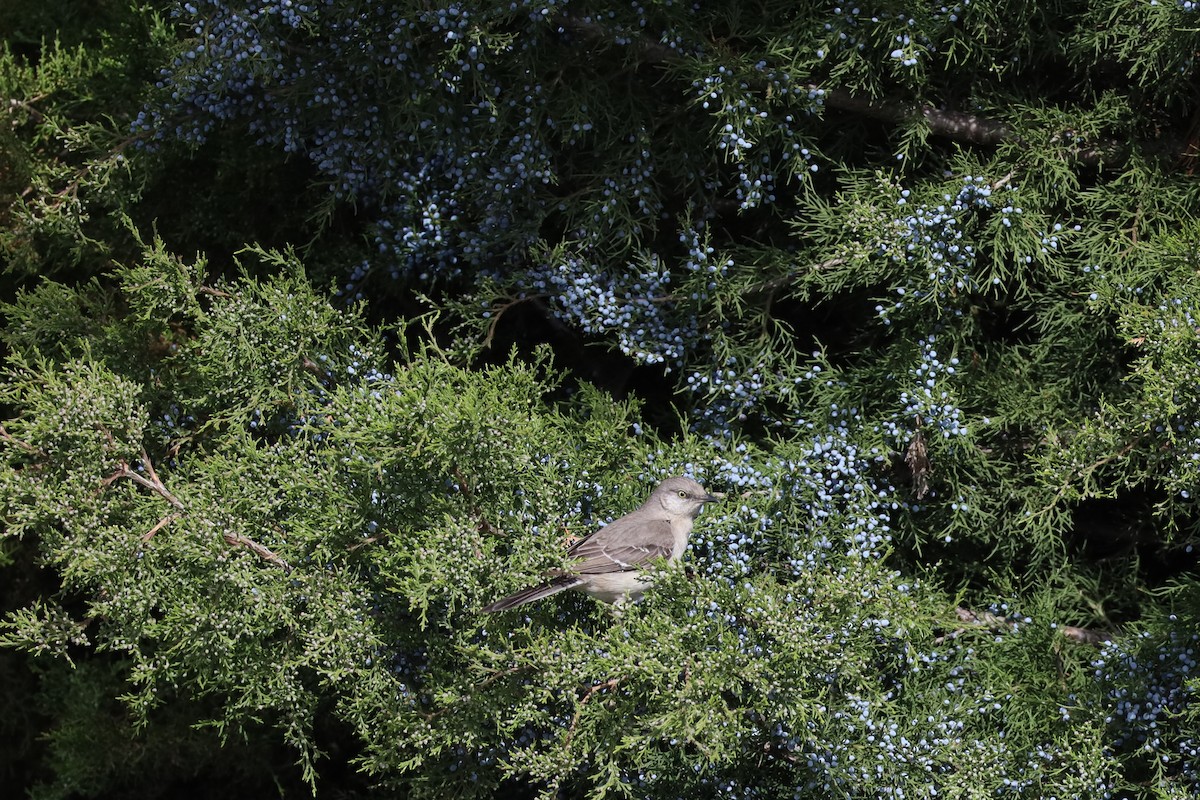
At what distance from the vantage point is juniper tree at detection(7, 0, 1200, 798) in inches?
120

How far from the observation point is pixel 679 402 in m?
4.23

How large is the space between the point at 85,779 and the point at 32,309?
5.91ft

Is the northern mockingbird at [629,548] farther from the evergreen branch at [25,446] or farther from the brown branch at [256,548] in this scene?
the evergreen branch at [25,446]

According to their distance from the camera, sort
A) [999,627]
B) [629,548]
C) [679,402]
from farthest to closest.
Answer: [679,402]
[999,627]
[629,548]

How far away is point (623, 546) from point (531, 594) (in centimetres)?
30

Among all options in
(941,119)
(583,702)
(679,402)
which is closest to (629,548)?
(583,702)

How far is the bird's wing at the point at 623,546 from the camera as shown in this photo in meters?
3.06

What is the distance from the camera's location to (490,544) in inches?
115

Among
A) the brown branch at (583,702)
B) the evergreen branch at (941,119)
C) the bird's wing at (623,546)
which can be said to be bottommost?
the brown branch at (583,702)

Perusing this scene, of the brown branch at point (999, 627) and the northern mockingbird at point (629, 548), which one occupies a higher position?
the northern mockingbird at point (629, 548)

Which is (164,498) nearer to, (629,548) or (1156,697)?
(629,548)

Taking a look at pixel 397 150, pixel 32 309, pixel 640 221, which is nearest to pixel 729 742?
→ pixel 640 221

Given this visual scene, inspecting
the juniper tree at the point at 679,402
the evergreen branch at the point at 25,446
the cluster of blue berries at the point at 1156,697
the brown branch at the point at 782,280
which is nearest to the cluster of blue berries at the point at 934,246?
the juniper tree at the point at 679,402

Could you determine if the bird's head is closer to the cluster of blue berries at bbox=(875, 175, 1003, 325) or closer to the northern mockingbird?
the northern mockingbird
